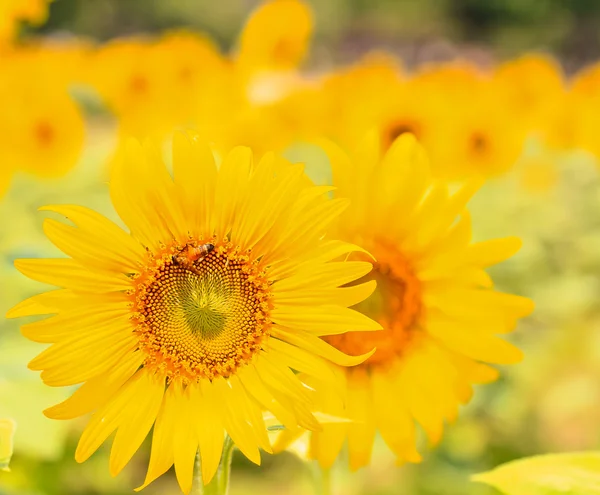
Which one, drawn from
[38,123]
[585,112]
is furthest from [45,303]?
[585,112]

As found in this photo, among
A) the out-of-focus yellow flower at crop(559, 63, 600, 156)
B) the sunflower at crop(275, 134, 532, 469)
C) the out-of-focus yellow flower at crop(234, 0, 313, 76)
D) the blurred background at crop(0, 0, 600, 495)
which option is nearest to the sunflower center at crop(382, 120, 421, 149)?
the blurred background at crop(0, 0, 600, 495)

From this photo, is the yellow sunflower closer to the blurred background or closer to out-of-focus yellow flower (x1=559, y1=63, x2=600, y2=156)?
the blurred background

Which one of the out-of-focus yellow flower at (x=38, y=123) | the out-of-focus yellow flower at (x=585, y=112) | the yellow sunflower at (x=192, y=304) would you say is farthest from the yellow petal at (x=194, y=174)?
the out-of-focus yellow flower at (x=585, y=112)

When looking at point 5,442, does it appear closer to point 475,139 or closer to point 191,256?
point 191,256

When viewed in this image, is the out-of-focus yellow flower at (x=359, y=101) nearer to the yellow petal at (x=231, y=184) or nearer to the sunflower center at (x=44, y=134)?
the sunflower center at (x=44, y=134)

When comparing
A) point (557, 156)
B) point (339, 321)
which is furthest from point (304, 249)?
point (557, 156)

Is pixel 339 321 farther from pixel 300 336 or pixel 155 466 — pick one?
pixel 155 466
